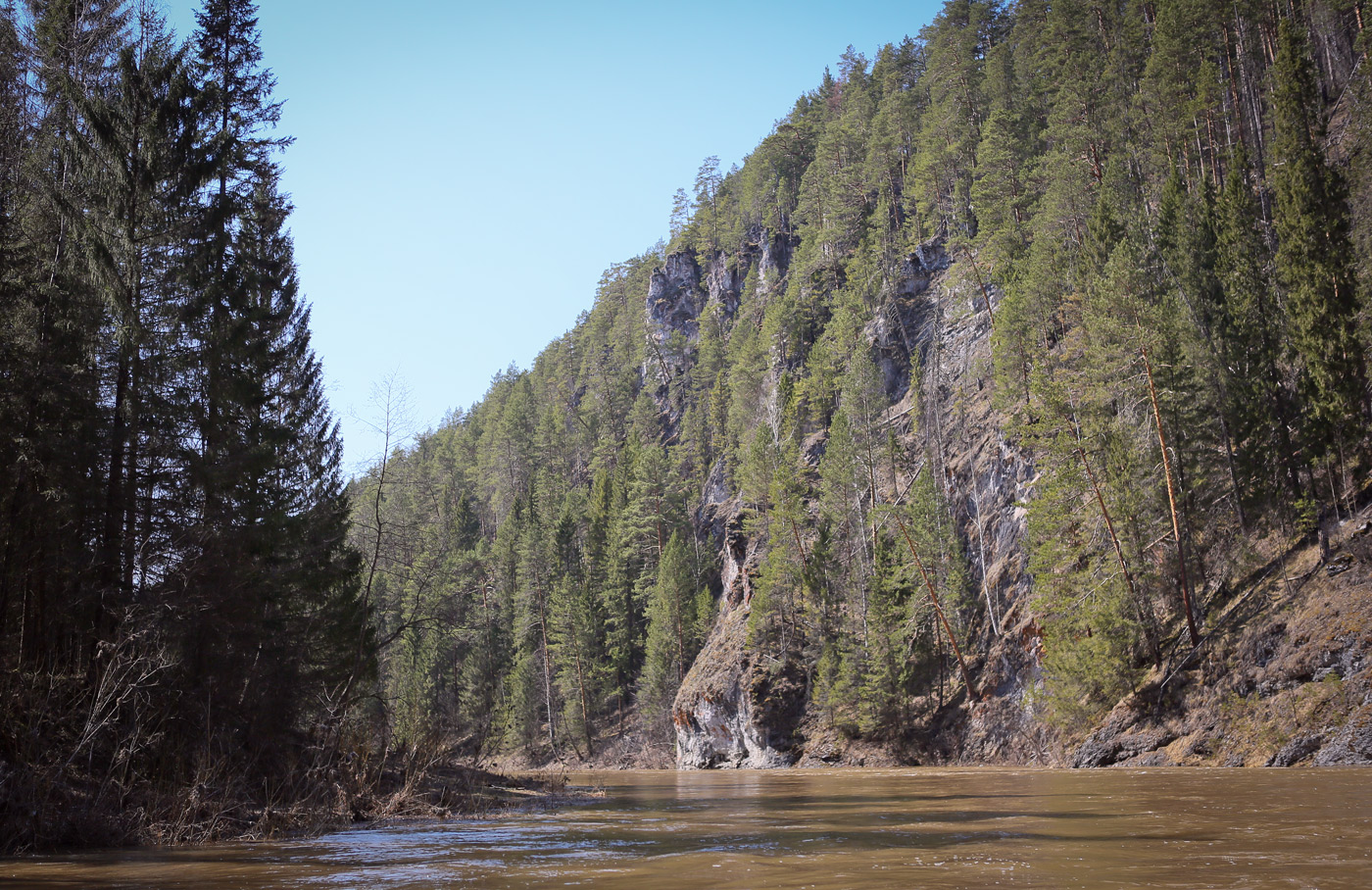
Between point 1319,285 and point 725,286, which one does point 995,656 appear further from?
point 725,286

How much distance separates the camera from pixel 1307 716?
2033 cm

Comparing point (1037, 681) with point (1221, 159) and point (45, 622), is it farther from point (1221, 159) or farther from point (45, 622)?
point (45, 622)

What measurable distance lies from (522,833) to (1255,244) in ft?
104

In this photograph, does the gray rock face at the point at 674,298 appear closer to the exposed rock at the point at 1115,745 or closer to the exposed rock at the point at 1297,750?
the exposed rock at the point at 1115,745

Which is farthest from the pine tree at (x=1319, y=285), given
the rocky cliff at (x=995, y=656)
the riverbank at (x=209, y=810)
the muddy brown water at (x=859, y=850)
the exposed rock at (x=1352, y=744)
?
the riverbank at (x=209, y=810)

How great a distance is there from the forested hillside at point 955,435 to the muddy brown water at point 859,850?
7026 millimetres

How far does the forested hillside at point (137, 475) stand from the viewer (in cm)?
1127

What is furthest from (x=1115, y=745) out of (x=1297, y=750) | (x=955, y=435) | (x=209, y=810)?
(x=955, y=435)

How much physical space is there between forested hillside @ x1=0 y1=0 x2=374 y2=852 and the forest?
80 millimetres

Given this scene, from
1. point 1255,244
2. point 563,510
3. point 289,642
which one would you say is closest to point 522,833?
point 289,642

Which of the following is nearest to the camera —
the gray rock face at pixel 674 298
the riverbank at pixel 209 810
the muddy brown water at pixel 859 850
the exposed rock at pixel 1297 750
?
the muddy brown water at pixel 859 850

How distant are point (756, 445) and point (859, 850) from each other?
141 ft

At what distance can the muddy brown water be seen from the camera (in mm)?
6883

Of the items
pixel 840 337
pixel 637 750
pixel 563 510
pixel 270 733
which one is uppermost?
Answer: pixel 840 337
